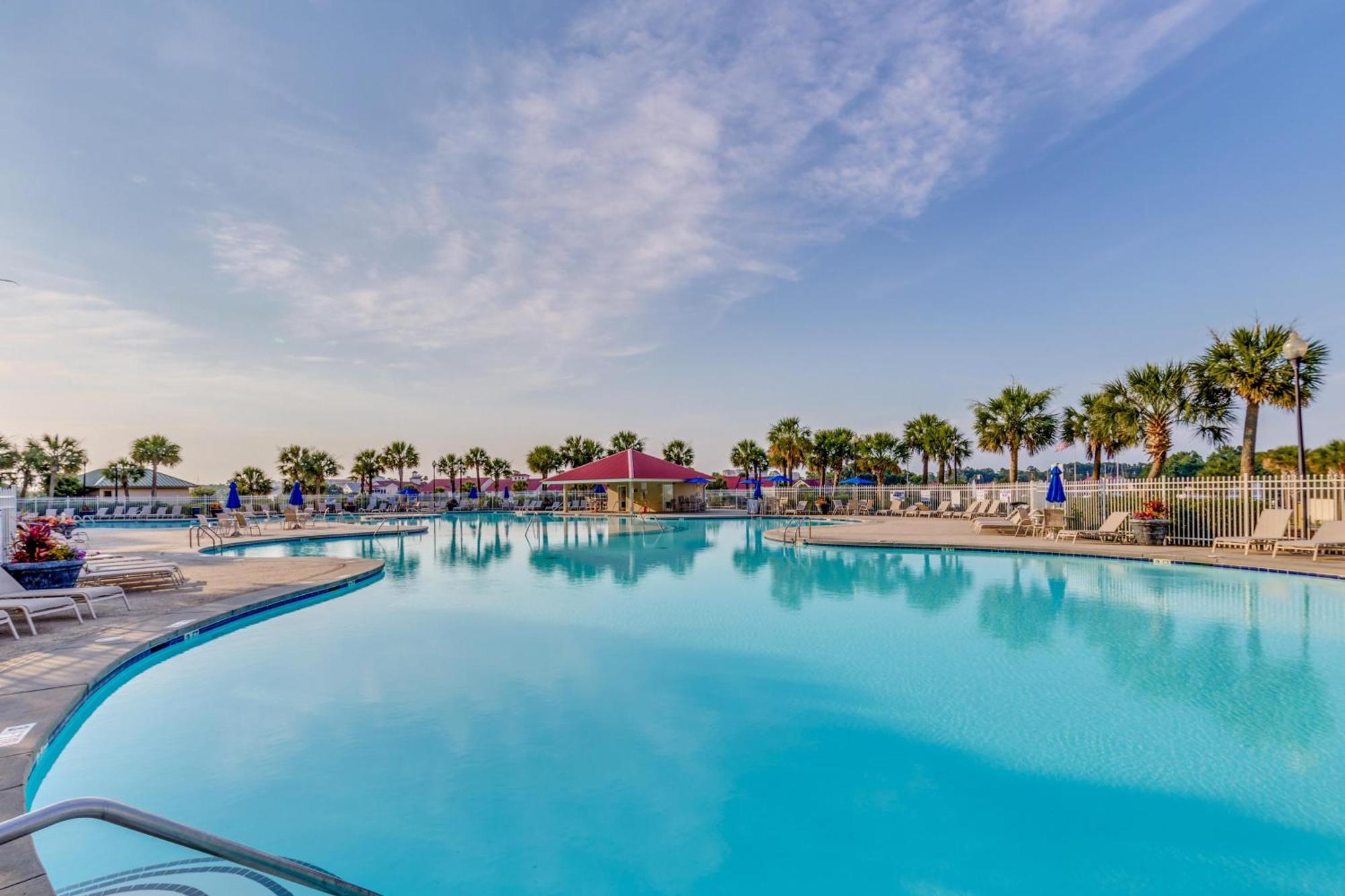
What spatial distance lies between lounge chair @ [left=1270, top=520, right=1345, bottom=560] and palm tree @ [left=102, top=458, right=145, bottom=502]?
65838 mm

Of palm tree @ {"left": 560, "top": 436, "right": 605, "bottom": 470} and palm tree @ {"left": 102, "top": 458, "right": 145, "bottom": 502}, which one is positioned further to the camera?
palm tree @ {"left": 560, "top": 436, "right": 605, "bottom": 470}

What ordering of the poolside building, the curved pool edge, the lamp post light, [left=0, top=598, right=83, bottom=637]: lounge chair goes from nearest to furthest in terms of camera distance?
the curved pool edge → [left=0, top=598, right=83, bottom=637]: lounge chair → the lamp post light → the poolside building

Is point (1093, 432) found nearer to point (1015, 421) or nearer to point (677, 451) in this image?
point (1015, 421)

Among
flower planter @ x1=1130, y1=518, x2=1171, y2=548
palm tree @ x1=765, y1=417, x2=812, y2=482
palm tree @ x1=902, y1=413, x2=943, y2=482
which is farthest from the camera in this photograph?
palm tree @ x1=902, y1=413, x2=943, y2=482

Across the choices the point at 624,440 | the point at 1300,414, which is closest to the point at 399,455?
the point at 624,440

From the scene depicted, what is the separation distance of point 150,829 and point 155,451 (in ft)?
200

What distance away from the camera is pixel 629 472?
110ft

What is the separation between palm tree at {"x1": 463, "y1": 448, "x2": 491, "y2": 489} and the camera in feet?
189

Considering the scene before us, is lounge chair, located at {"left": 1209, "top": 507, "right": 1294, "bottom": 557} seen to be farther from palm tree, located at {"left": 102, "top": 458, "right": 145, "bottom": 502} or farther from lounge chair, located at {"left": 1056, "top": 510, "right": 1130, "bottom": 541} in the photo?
palm tree, located at {"left": 102, "top": 458, "right": 145, "bottom": 502}

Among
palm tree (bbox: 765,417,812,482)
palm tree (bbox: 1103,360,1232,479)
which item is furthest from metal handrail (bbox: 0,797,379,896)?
palm tree (bbox: 765,417,812,482)

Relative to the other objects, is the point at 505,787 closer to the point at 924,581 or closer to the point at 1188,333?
the point at 924,581

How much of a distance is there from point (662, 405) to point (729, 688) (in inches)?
1077

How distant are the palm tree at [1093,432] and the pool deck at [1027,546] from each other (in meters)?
5.85

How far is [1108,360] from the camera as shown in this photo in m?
22.4
